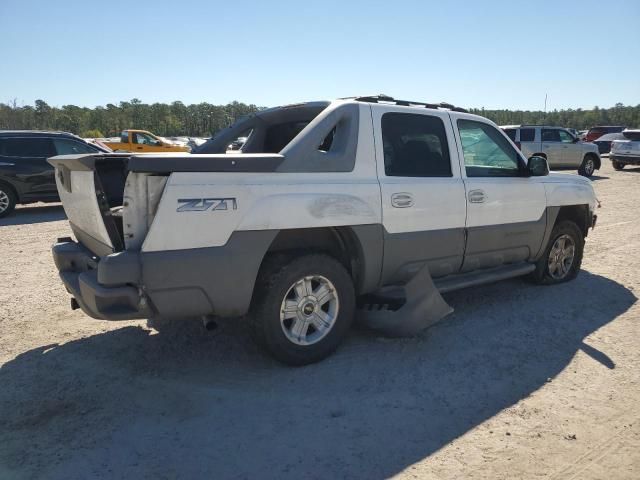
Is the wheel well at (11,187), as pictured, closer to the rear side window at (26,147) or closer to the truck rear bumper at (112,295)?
the rear side window at (26,147)

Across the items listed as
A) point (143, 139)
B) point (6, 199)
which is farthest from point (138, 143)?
point (6, 199)

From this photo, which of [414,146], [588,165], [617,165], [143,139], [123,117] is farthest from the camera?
[123,117]

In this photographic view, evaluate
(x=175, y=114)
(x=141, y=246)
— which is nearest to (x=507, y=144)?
(x=141, y=246)

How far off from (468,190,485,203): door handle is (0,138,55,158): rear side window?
10.3 metres

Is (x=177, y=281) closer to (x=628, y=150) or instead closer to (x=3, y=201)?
(x=3, y=201)

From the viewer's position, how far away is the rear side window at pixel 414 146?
4.17 m

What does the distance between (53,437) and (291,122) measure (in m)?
3.24

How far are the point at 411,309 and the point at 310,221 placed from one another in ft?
4.02

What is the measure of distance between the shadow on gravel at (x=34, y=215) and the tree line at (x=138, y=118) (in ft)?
144

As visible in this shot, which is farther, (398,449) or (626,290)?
(626,290)

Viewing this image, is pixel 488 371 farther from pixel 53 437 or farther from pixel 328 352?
pixel 53 437

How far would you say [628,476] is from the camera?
2594 millimetres

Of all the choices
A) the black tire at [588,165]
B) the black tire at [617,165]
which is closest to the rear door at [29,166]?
the black tire at [588,165]

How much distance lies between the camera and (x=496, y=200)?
4879 mm
